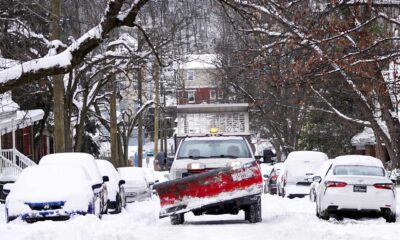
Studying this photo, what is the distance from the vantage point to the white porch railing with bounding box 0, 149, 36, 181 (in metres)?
33.9

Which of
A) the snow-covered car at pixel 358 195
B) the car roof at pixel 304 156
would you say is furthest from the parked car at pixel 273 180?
the snow-covered car at pixel 358 195

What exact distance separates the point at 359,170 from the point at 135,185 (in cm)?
1379

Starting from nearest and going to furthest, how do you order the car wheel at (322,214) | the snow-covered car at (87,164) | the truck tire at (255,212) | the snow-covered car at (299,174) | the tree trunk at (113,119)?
the truck tire at (255,212), the car wheel at (322,214), the snow-covered car at (87,164), the snow-covered car at (299,174), the tree trunk at (113,119)

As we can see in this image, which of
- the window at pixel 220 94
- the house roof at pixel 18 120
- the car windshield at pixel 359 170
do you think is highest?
the window at pixel 220 94

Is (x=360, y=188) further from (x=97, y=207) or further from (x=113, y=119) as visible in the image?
(x=113, y=119)

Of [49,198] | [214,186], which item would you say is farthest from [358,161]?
[49,198]

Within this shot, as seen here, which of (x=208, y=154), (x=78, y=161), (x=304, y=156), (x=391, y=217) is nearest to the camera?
(x=208, y=154)

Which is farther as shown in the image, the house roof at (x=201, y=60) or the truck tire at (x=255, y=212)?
the house roof at (x=201, y=60)

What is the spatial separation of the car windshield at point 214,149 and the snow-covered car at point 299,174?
42.9ft

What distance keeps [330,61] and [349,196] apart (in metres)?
4.54

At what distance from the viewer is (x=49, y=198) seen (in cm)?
1798

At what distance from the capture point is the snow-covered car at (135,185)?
32656 millimetres

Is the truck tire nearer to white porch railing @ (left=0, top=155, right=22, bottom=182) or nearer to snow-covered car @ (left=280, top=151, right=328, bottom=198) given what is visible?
snow-covered car @ (left=280, top=151, right=328, bottom=198)

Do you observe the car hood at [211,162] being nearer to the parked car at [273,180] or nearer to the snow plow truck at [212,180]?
the snow plow truck at [212,180]
